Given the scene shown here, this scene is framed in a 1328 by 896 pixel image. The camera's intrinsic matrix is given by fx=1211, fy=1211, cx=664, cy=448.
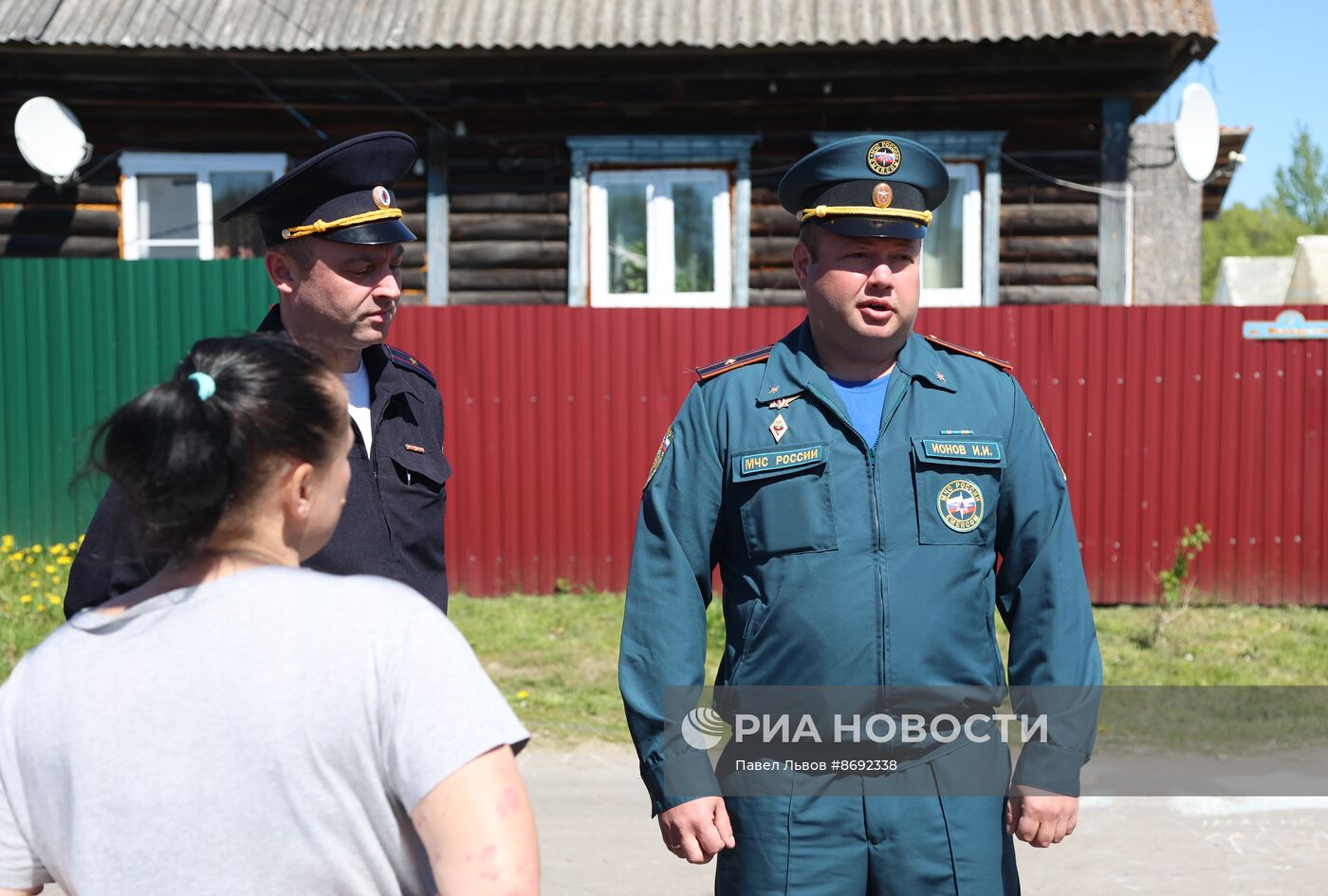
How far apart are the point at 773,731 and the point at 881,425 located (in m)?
0.68

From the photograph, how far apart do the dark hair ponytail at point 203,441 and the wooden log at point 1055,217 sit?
31.2 ft

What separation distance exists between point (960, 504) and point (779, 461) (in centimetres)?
39

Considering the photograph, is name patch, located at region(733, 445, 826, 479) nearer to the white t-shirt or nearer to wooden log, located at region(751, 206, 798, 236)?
Answer: the white t-shirt

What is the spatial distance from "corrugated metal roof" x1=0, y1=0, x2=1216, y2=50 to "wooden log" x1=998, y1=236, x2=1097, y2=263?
1684mm

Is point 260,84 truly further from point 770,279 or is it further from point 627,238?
point 770,279

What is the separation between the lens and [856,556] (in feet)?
8.14

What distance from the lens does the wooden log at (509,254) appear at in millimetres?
10320

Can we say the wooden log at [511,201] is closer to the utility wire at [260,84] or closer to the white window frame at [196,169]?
the utility wire at [260,84]

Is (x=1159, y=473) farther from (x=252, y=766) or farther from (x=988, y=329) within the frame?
(x=252, y=766)

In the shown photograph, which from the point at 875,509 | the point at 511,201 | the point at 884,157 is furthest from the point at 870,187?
the point at 511,201

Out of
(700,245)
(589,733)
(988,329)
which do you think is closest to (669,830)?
(589,733)

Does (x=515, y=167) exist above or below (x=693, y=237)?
above

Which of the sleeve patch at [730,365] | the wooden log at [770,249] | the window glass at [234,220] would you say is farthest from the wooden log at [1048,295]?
the sleeve patch at [730,365]

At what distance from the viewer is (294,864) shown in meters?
1.36
